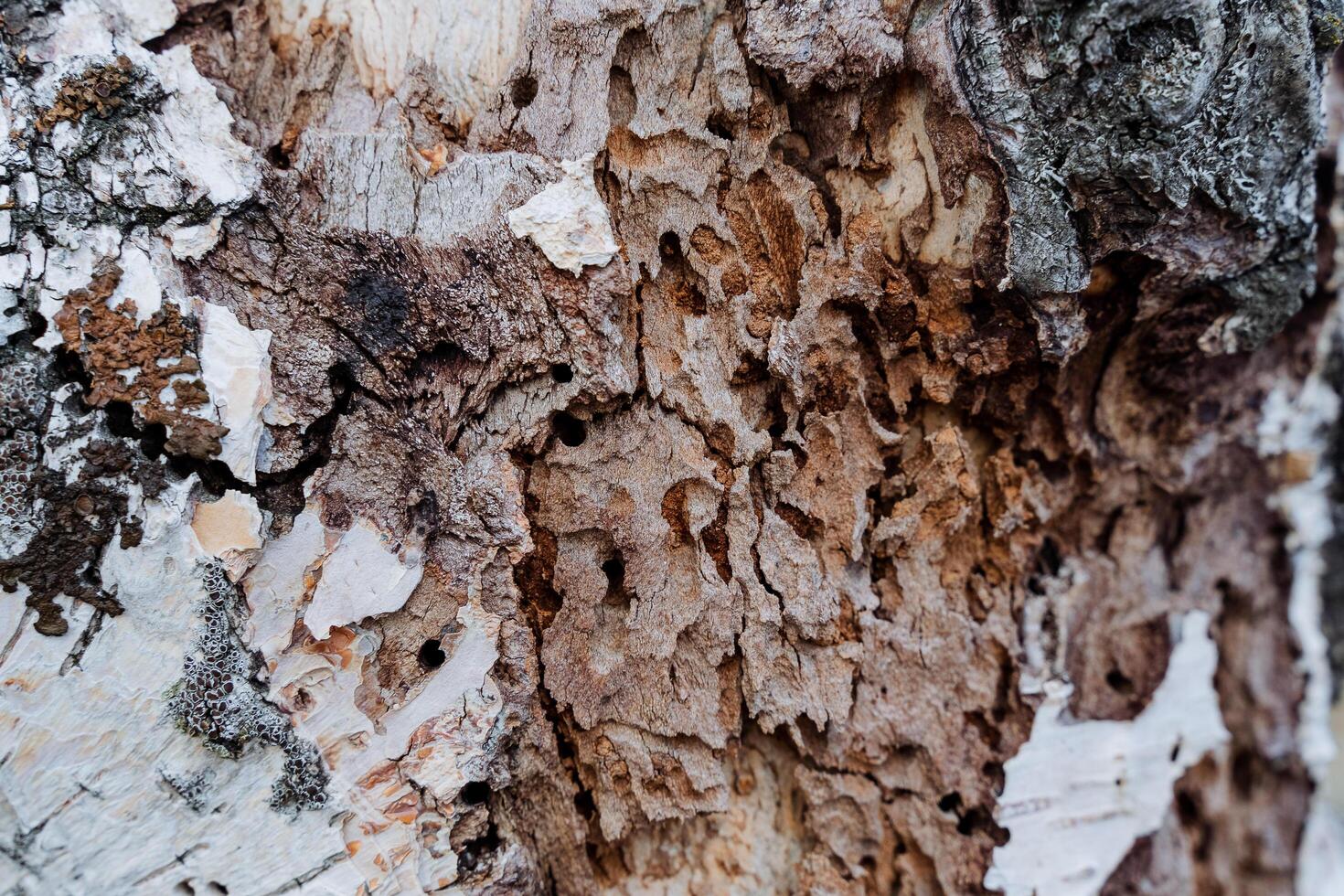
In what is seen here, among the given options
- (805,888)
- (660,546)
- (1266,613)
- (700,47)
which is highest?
(700,47)

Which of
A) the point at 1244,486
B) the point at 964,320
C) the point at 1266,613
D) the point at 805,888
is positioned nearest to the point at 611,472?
the point at 964,320

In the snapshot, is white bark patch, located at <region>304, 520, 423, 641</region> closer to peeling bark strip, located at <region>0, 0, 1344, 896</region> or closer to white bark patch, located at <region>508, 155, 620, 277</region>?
peeling bark strip, located at <region>0, 0, 1344, 896</region>

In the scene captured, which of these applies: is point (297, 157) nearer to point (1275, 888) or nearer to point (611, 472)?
point (611, 472)

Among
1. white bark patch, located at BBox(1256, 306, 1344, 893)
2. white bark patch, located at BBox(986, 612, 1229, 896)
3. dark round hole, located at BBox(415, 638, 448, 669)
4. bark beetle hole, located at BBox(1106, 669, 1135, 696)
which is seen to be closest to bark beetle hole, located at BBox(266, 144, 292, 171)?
dark round hole, located at BBox(415, 638, 448, 669)

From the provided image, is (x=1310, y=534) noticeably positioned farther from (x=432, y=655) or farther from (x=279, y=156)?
(x=279, y=156)

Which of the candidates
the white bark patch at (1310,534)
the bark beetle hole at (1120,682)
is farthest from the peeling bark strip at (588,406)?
the white bark patch at (1310,534)

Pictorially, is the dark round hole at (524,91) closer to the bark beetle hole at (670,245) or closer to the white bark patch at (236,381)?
the bark beetle hole at (670,245)
